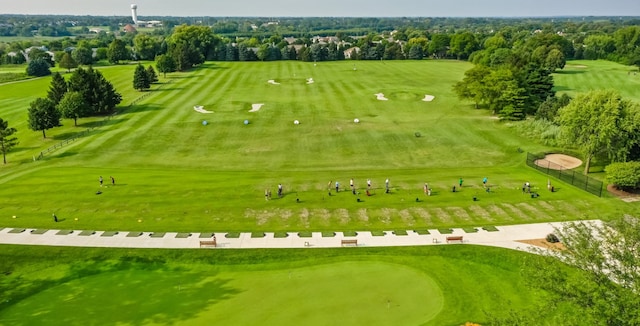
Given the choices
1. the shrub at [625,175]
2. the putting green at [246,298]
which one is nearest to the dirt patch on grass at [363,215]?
the putting green at [246,298]

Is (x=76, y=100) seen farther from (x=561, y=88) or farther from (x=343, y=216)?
(x=561, y=88)

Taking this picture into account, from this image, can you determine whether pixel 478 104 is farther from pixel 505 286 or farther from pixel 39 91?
pixel 39 91

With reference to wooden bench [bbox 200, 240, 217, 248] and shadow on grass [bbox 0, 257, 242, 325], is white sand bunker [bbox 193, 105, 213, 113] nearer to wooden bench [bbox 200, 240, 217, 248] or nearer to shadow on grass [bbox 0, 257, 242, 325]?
wooden bench [bbox 200, 240, 217, 248]

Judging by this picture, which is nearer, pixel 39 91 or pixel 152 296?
pixel 152 296

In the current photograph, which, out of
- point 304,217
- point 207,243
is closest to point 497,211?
point 304,217

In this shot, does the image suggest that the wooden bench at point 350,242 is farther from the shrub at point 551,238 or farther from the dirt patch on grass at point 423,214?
the shrub at point 551,238

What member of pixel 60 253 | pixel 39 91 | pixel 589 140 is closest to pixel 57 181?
pixel 60 253

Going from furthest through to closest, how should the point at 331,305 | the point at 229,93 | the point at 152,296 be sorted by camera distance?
the point at 229,93 → the point at 152,296 → the point at 331,305
